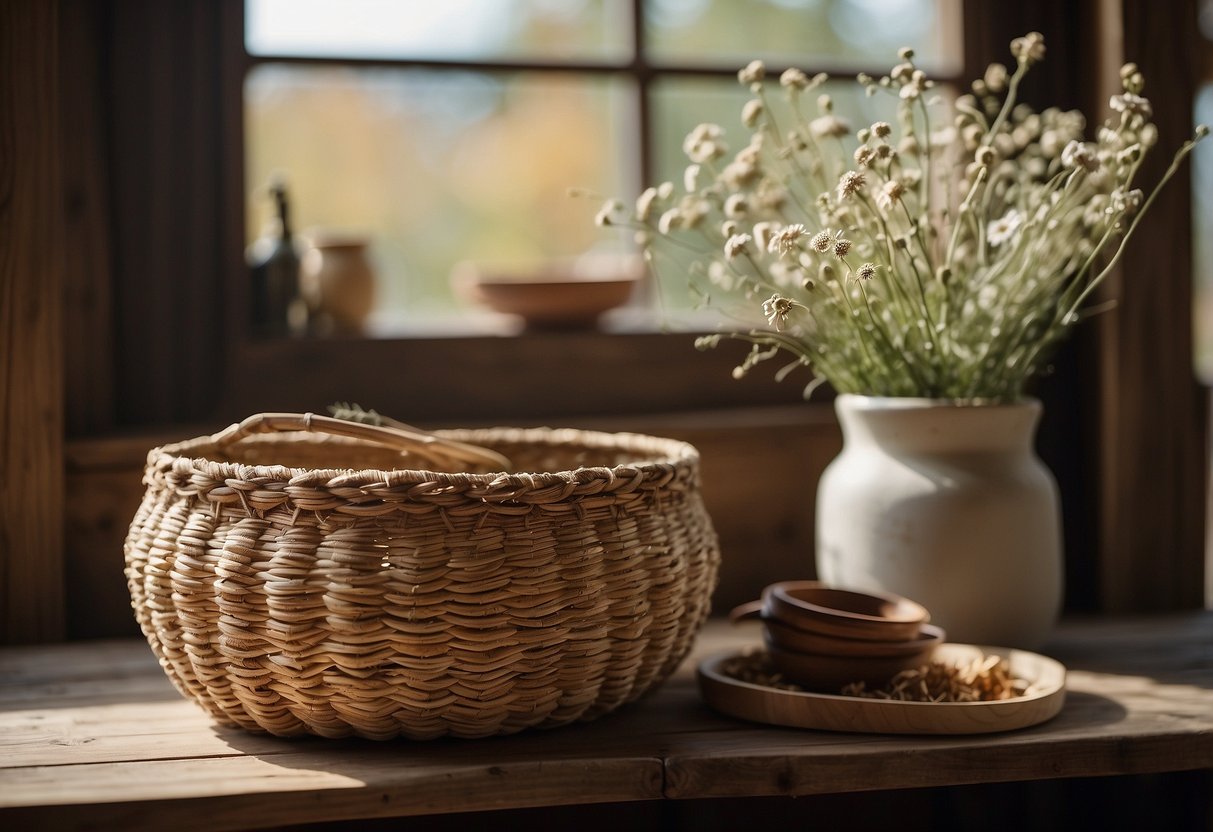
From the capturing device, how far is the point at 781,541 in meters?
1.57

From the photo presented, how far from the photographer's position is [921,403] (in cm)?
117

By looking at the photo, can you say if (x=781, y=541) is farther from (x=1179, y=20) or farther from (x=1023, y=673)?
(x=1179, y=20)

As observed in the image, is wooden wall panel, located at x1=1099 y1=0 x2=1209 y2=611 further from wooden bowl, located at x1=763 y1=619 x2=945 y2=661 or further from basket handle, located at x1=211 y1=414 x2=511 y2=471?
basket handle, located at x1=211 y1=414 x2=511 y2=471

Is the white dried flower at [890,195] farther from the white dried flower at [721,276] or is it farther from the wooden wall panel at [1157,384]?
the wooden wall panel at [1157,384]

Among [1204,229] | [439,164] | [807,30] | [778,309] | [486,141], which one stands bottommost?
[778,309]

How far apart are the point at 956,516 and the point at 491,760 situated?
21.6 inches

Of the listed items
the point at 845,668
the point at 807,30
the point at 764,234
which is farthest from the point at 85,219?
the point at 807,30

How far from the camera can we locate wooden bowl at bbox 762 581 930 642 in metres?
1.03

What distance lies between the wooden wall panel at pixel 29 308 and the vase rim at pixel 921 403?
0.91 metres

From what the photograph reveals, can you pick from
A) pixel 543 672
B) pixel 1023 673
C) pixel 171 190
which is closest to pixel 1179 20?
pixel 1023 673

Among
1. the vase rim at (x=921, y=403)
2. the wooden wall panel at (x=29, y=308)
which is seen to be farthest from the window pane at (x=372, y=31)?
the vase rim at (x=921, y=403)

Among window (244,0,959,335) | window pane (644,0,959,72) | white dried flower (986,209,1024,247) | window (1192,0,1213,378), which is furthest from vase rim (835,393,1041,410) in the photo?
window (244,0,959,335)

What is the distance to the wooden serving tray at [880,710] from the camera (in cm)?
97

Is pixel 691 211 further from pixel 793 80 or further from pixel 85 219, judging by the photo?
pixel 85 219
